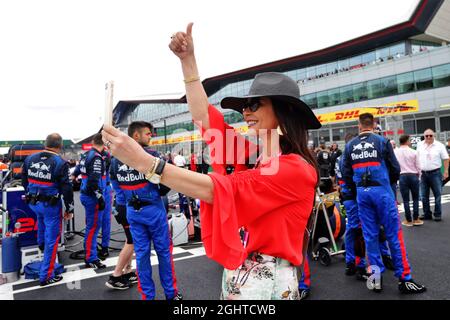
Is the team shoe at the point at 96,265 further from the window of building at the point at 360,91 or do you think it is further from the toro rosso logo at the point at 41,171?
the window of building at the point at 360,91

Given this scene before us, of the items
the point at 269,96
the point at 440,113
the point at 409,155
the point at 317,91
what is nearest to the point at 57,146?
the point at 269,96

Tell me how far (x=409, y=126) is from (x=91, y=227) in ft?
103

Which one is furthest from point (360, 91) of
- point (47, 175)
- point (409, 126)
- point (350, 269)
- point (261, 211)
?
point (261, 211)

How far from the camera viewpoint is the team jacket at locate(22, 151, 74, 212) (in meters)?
4.55

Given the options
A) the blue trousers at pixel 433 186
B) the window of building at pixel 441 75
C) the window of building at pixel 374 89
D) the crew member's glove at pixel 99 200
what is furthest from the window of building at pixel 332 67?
the crew member's glove at pixel 99 200

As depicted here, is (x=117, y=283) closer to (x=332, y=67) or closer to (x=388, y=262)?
(x=388, y=262)

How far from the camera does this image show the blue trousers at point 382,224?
374 centimetres

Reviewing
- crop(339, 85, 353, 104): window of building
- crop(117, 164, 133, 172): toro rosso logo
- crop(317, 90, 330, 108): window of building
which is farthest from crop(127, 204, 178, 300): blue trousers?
crop(317, 90, 330, 108): window of building

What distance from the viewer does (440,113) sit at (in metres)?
26.7

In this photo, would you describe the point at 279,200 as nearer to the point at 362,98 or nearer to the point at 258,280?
the point at 258,280

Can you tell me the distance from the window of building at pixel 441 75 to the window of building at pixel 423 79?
0.38 m

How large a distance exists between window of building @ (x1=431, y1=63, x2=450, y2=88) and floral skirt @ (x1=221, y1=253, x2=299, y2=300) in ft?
104

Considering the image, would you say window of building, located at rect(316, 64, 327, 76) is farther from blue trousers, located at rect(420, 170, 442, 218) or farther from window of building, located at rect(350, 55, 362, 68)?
blue trousers, located at rect(420, 170, 442, 218)

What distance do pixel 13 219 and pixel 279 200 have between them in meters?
5.78
